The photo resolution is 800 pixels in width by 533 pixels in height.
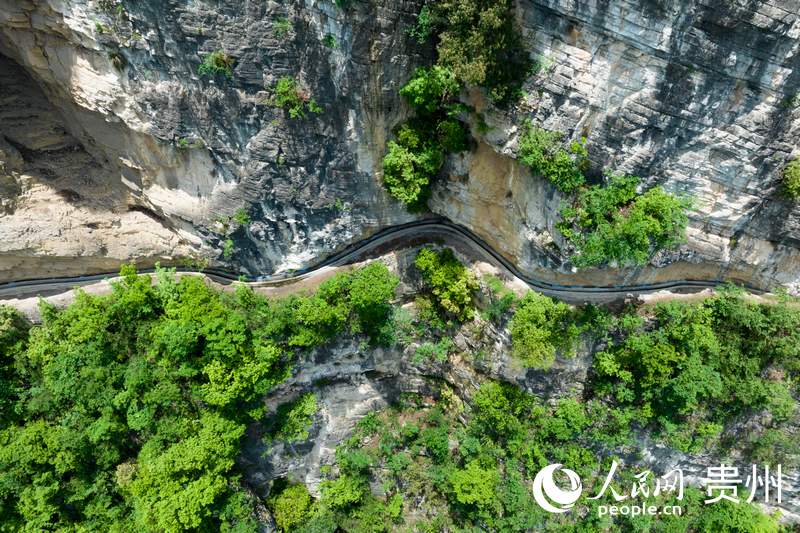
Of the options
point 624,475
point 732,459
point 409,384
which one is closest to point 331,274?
point 409,384

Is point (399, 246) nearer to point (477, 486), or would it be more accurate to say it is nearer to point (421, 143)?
point (421, 143)

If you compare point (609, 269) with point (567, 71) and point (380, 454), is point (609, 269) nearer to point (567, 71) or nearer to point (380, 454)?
point (567, 71)

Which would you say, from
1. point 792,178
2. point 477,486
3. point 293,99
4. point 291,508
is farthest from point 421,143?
point 291,508

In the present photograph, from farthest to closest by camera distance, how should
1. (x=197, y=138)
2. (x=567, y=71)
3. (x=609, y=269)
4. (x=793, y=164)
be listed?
(x=609, y=269) → (x=197, y=138) → (x=793, y=164) → (x=567, y=71)

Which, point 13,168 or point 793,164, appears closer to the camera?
point 793,164

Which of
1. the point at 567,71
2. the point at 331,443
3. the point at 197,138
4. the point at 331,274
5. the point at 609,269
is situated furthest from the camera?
the point at 331,443

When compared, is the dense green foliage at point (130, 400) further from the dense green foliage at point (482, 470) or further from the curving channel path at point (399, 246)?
the dense green foliage at point (482, 470)

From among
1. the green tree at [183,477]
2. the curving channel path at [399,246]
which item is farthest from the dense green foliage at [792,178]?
the green tree at [183,477]
